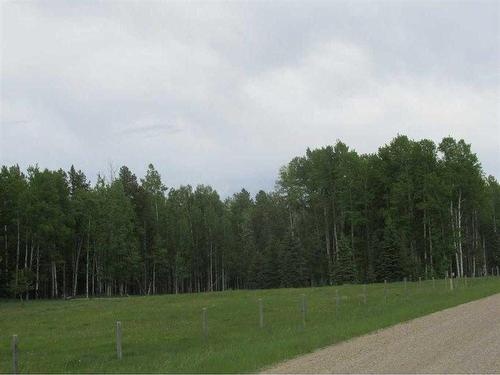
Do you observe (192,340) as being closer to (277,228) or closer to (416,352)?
(416,352)

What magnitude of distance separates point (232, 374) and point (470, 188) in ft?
193

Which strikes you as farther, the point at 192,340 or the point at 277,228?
the point at 277,228

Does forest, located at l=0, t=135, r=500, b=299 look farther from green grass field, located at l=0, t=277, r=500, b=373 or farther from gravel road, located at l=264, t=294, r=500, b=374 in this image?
gravel road, located at l=264, t=294, r=500, b=374

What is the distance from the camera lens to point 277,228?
89.2 metres

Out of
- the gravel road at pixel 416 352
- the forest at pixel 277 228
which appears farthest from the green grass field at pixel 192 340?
the forest at pixel 277 228

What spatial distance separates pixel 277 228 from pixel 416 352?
77.3 m

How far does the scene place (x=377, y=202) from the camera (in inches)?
2960

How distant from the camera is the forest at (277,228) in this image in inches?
2525

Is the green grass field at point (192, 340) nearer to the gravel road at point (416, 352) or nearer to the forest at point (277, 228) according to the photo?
the gravel road at point (416, 352)

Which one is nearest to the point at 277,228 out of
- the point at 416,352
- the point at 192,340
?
the point at 192,340

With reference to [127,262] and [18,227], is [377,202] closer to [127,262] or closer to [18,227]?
[127,262]

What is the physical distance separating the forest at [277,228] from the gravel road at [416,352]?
4451 centimetres

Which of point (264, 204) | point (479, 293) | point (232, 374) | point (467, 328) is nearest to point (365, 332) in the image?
point (467, 328)

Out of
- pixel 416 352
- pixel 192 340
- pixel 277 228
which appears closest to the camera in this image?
pixel 416 352
